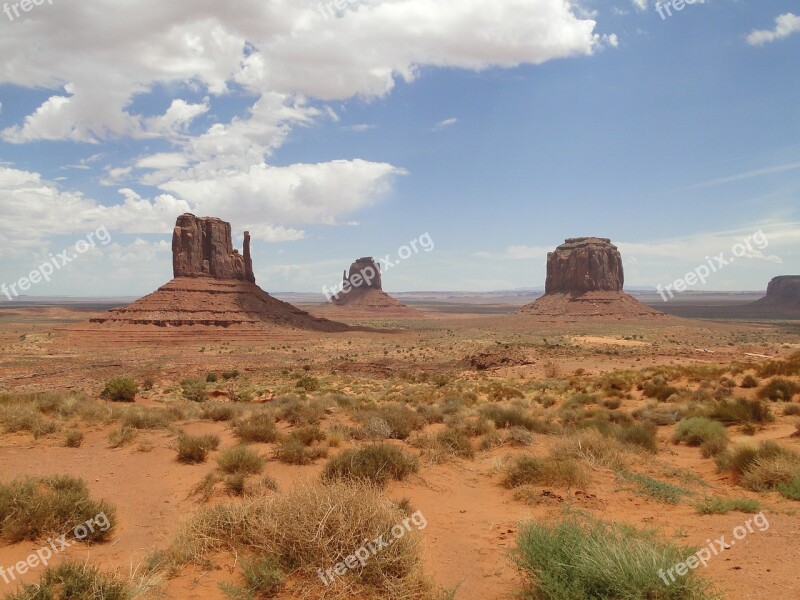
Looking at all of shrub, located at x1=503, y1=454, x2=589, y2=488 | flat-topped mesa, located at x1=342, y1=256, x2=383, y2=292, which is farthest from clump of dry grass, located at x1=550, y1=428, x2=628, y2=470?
flat-topped mesa, located at x1=342, y1=256, x2=383, y2=292

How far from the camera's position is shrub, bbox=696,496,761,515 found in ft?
20.5

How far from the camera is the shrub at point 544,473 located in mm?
7650

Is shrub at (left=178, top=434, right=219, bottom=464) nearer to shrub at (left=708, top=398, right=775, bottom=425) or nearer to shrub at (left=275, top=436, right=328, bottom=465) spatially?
shrub at (left=275, top=436, right=328, bottom=465)

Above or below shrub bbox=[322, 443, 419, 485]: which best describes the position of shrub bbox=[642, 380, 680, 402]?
below

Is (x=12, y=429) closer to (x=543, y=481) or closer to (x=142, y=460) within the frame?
(x=142, y=460)

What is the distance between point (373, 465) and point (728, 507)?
200 inches

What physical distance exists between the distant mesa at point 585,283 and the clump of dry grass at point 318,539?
327 feet

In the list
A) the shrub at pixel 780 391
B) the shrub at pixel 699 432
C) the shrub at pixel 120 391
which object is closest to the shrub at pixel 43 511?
Result: the shrub at pixel 699 432

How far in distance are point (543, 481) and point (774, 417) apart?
28.0ft

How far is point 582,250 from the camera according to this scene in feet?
368

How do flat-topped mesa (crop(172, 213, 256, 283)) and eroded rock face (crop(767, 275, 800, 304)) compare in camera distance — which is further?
eroded rock face (crop(767, 275, 800, 304))

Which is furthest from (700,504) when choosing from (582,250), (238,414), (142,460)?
(582,250)

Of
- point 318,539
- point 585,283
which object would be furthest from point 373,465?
point 585,283

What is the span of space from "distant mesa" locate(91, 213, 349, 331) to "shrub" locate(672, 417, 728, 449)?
193ft
